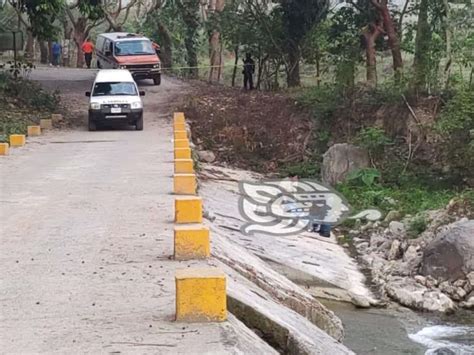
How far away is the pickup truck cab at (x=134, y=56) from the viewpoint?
34.7 m

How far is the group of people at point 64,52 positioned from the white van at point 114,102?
1846 cm

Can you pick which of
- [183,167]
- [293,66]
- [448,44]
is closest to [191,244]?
[183,167]

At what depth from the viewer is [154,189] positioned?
47.9 ft

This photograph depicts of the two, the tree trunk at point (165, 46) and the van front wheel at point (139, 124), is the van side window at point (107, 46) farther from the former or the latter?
the van front wheel at point (139, 124)

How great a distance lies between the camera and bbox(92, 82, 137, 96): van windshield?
1043 inches

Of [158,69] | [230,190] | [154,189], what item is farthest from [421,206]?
[158,69]

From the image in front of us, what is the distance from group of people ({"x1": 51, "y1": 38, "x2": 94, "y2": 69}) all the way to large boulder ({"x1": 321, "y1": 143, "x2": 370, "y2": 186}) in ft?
74.3

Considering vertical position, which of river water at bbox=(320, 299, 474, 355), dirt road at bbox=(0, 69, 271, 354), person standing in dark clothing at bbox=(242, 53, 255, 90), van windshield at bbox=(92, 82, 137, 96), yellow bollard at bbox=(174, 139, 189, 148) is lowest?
river water at bbox=(320, 299, 474, 355)

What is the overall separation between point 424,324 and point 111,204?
5.75 m

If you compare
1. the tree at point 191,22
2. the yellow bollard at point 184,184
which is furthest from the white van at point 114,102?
the tree at point 191,22

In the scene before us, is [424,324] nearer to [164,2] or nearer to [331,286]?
[331,286]

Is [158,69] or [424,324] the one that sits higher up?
[158,69]

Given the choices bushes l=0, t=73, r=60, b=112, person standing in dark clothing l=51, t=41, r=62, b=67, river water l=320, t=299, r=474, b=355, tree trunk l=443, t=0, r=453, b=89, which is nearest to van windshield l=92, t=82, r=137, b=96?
bushes l=0, t=73, r=60, b=112

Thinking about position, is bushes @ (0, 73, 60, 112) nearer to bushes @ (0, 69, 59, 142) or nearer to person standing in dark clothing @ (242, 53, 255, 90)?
bushes @ (0, 69, 59, 142)
